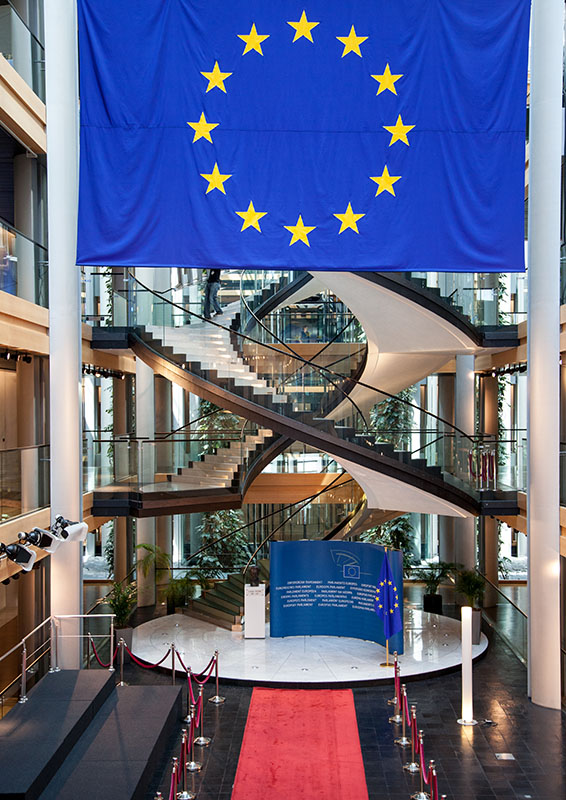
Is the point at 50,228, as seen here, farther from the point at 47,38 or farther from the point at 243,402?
the point at 243,402

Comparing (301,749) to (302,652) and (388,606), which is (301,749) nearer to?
(388,606)

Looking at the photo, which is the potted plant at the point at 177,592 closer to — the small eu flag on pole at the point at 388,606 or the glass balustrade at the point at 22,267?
the small eu flag on pole at the point at 388,606

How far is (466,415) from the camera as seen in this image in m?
19.8

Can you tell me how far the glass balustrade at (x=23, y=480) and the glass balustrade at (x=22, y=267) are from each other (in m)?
2.36

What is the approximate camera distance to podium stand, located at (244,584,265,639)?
16.5 metres

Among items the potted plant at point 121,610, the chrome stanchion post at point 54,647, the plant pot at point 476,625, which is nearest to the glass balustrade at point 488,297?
the plant pot at point 476,625

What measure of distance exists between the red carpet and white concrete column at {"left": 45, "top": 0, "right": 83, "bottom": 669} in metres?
3.39

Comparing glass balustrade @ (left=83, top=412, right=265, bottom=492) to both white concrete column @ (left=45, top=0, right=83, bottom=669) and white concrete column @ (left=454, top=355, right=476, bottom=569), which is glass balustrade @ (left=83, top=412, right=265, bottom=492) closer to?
white concrete column @ (left=45, top=0, right=83, bottom=669)

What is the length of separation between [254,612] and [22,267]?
794cm

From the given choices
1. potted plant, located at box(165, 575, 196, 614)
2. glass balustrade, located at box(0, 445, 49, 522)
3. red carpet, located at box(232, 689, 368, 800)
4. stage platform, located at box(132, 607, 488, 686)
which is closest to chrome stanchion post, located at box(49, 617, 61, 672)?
glass balustrade, located at box(0, 445, 49, 522)

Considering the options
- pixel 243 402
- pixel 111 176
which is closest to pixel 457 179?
pixel 111 176

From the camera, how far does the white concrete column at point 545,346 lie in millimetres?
12617

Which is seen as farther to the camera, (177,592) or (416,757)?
(177,592)

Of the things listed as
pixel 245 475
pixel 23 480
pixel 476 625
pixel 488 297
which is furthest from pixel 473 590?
pixel 23 480
